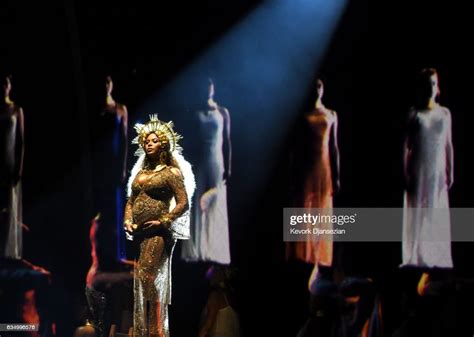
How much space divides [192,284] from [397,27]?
3672 millimetres

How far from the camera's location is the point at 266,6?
973 centimetres

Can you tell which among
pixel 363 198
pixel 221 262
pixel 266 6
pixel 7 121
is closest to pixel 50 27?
pixel 7 121

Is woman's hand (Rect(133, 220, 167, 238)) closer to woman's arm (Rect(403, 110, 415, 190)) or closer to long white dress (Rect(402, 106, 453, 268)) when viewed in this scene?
long white dress (Rect(402, 106, 453, 268))

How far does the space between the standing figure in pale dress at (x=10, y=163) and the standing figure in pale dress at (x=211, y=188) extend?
216 cm

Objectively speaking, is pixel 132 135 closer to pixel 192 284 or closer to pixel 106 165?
pixel 106 165

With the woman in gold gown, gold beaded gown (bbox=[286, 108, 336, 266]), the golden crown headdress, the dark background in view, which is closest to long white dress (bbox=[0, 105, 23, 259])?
the dark background

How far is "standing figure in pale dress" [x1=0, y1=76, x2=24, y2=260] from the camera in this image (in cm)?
1023

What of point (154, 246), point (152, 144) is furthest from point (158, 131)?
point (154, 246)

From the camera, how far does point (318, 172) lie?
9555 millimetres

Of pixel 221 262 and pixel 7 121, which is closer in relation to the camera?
pixel 221 262

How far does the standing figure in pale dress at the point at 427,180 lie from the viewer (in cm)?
898

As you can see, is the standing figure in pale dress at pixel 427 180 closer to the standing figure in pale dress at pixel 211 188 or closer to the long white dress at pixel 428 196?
the long white dress at pixel 428 196

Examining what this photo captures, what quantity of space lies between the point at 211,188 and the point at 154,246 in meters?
2.85

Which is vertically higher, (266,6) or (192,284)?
(266,6)
